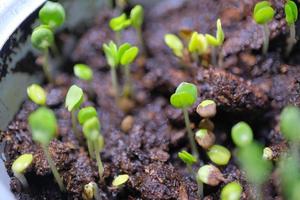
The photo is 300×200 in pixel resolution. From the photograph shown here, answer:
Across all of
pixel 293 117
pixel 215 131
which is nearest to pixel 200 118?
pixel 215 131

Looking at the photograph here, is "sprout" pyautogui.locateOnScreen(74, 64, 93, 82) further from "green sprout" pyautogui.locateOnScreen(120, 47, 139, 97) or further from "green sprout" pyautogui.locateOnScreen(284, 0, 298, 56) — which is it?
"green sprout" pyautogui.locateOnScreen(284, 0, 298, 56)

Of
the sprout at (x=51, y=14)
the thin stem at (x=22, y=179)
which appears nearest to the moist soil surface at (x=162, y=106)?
the thin stem at (x=22, y=179)

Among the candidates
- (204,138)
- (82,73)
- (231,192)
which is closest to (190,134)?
(204,138)

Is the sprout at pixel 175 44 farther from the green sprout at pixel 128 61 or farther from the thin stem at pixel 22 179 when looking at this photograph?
the thin stem at pixel 22 179

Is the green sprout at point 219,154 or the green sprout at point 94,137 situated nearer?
the green sprout at point 94,137

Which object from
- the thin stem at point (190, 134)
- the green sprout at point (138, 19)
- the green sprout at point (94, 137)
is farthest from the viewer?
the green sprout at point (138, 19)

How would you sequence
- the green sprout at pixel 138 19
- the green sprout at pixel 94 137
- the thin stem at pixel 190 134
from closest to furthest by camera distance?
the green sprout at pixel 94 137, the thin stem at pixel 190 134, the green sprout at pixel 138 19

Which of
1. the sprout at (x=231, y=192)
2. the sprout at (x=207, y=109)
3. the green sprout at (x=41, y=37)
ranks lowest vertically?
the sprout at (x=231, y=192)
